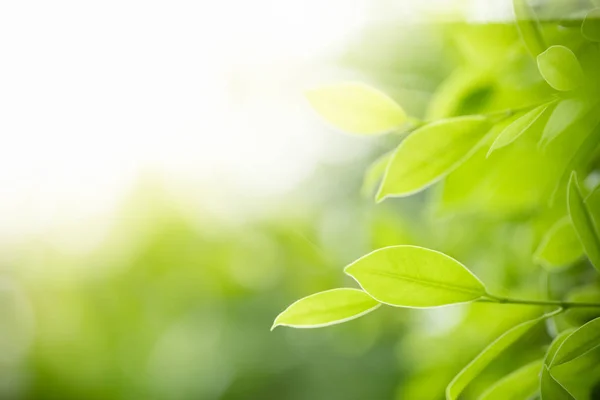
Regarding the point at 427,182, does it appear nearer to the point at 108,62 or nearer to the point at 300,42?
the point at 300,42

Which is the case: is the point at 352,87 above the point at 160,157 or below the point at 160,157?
above

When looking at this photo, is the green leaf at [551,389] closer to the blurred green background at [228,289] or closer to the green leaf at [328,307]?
the green leaf at [328,307]

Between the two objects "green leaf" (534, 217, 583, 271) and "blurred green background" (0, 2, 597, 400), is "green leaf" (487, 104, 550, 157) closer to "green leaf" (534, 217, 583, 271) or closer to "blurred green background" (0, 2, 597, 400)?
"green leaf" (534, 217, 583, 271)

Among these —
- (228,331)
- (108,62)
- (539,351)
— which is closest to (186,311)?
(228,331)

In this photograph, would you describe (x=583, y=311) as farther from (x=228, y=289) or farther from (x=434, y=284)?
(x=228, y=289)

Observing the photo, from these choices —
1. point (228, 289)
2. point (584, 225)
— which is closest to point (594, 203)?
point (584, 225)

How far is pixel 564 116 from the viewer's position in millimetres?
242

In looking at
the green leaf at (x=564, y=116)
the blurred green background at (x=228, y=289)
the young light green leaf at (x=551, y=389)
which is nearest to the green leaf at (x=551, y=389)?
the young light green leaf at (x=551, y=389)

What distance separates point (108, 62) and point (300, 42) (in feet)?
0.89

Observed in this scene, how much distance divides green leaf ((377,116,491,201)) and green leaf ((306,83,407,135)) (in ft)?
0.09

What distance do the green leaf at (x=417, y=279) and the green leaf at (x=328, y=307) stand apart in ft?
0.04

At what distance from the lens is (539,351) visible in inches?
12.9

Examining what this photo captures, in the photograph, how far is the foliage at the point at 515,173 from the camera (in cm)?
21

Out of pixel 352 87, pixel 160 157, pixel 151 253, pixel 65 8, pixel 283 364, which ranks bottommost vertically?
pixel 283 364
